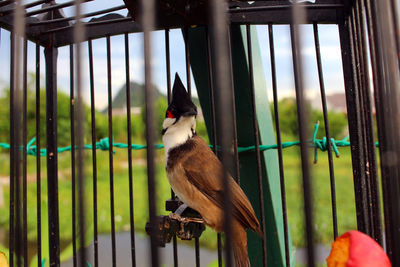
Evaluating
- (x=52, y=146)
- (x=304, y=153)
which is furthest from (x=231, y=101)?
(x=52, y=146)

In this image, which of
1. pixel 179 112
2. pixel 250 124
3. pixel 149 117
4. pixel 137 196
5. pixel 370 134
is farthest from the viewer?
pixel 137 196

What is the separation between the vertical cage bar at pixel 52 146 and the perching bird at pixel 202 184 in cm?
34

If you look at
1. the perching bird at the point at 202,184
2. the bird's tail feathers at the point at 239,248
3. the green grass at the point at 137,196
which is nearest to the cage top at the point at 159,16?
the perching bird at the point at 202,184

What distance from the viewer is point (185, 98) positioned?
0.87 meters

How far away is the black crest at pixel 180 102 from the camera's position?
85 cm

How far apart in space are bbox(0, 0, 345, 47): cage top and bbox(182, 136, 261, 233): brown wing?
0.36 metres

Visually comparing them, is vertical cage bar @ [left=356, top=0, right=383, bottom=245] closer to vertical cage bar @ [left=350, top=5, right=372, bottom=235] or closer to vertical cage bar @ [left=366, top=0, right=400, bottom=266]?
vertical cage bar @ [left=350, top=5, right=372, bottom=235]

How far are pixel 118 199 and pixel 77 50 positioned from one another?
2.38m

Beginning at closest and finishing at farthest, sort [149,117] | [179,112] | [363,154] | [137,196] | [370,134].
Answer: [149,117]
[370,134]
[363,154]
[179,112]
[137,196]

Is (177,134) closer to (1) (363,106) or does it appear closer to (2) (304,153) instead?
(1) (363,106)

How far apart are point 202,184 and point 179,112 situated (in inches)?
8.1

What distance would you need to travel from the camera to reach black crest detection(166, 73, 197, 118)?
847mm

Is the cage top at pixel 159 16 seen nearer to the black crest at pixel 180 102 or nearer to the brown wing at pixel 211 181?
the black crest at pixel 180 102

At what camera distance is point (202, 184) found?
888mm
